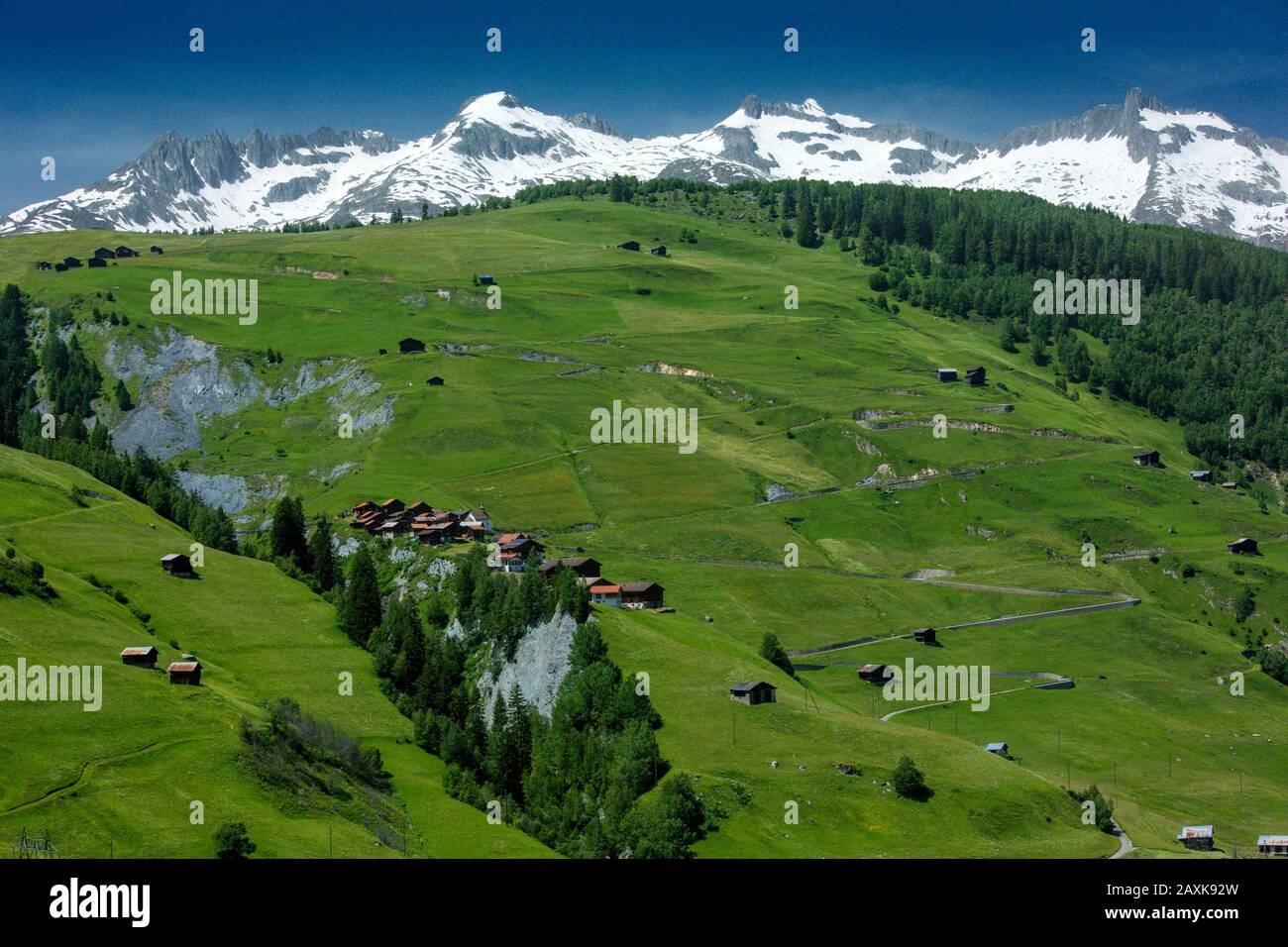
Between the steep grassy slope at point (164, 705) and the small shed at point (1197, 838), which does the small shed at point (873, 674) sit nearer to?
the small shed at point (1197, 838)

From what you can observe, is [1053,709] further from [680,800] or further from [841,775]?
[680,800]

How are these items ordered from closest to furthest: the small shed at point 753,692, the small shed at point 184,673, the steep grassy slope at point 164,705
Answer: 1. the steep grassy slope at point 164,705
2. the small shed at point 184,673
3. the small shed at point 753,692

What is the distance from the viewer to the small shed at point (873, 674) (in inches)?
6339

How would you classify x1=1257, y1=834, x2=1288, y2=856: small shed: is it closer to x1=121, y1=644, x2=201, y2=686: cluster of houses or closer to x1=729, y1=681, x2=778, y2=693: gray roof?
x1=729, y1=681, x2=778, y2=693: gray roof

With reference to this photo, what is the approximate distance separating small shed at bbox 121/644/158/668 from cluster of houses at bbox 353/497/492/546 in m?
62.3

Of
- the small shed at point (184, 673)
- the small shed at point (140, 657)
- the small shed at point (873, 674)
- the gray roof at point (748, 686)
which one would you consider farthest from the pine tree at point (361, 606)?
the small shed at point (873, 674)

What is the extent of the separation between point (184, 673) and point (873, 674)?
83.6 meters

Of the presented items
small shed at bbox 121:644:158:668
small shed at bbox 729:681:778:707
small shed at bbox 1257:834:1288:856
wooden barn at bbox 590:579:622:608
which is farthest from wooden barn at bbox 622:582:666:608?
small shed at bbox 1257:834:1288:856

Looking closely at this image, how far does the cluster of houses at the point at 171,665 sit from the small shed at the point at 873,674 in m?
80.4

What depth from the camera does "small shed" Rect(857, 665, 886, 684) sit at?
161000 millimetres

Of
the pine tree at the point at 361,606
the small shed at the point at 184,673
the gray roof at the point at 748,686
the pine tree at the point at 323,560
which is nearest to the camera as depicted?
the small shed at the point at 184,673
